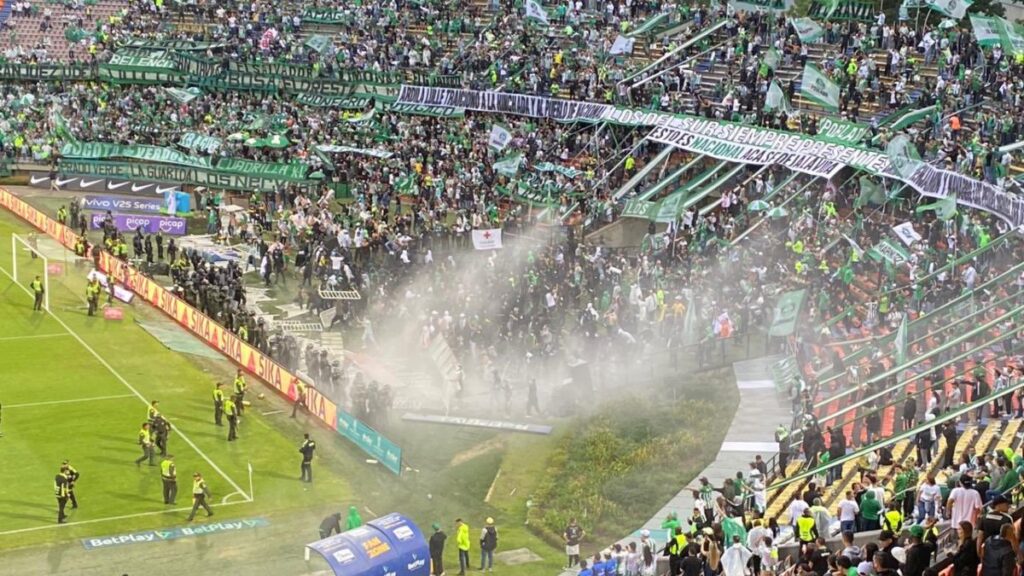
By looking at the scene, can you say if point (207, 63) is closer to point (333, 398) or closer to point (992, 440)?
point (333, 398)

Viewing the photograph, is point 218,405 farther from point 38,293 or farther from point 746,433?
point 746,433

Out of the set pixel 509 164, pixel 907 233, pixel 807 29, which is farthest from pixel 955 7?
pixel 509 164

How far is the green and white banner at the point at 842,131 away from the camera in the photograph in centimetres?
5691

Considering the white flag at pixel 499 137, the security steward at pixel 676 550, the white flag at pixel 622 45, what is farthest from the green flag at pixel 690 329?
the white flag at pixel 622 45

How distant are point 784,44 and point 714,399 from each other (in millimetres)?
24953

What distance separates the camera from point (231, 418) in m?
46.0

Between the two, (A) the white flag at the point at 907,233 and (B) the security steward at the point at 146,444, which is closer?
(B) the security steward at the point at 146,444

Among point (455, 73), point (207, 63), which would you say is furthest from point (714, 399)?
point (207, 63)

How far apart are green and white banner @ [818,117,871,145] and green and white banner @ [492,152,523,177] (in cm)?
1266

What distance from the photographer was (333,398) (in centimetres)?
4862

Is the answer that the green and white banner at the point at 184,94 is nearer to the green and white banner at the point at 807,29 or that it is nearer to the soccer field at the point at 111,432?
the soccer field at the point at 111,432

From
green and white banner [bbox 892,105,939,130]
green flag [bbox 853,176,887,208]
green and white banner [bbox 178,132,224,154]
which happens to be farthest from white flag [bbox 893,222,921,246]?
green and white banner [bbox 178,132,224,154]

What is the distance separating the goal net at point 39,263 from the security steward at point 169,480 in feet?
63.6

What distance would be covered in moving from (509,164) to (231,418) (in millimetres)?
22144
